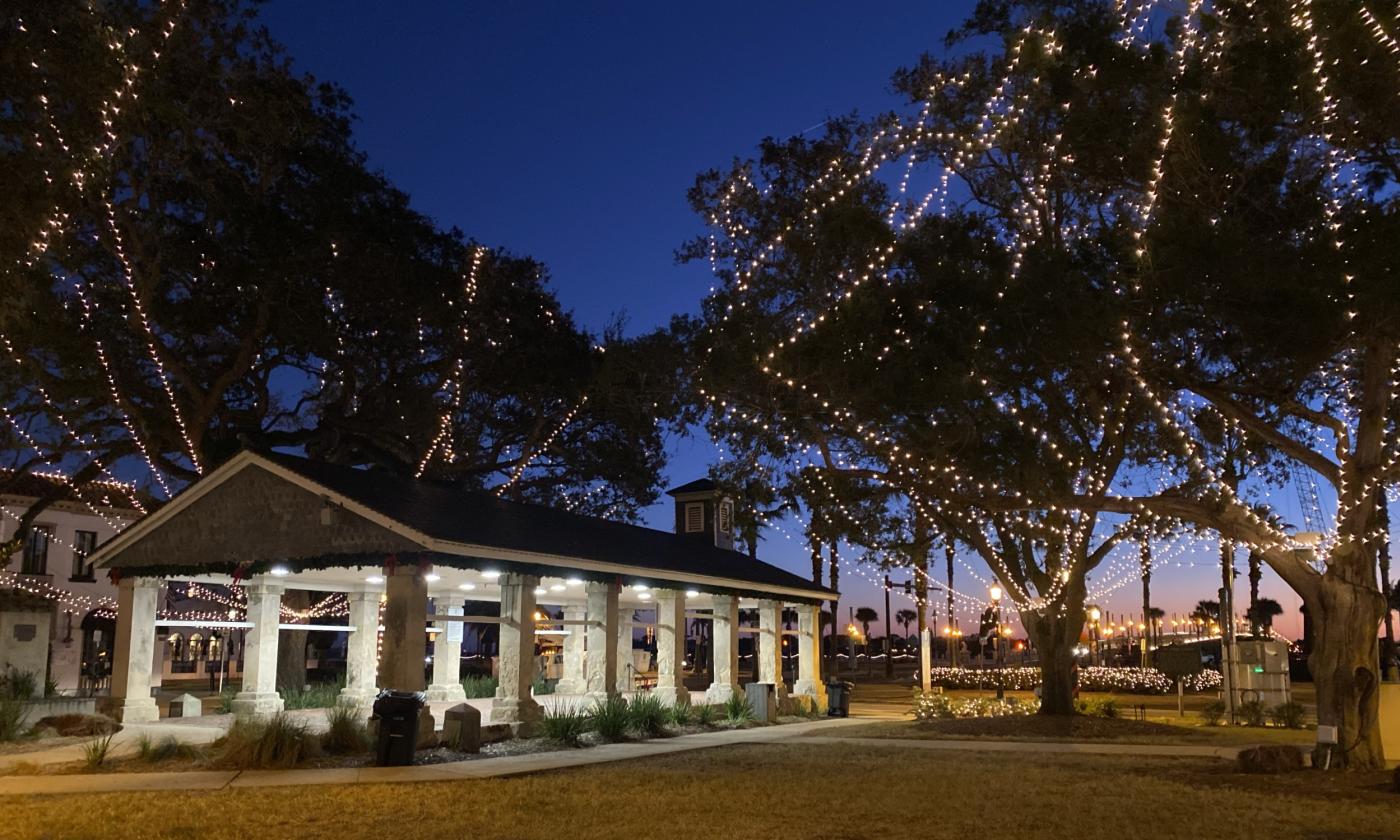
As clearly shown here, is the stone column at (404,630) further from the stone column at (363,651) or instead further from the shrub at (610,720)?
the stone column at (363,651)

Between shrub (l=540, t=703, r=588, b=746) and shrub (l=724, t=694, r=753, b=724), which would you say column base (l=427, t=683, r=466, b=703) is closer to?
shrub (l=724, t=694, r=753, b=724)

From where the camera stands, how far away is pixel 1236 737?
1973 centimetres

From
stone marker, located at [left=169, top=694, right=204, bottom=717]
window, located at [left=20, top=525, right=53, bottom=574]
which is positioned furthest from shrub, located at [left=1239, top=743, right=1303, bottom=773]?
window, located at [left=20, top=525, right=53, bottom=574]

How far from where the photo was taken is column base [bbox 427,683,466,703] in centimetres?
2500

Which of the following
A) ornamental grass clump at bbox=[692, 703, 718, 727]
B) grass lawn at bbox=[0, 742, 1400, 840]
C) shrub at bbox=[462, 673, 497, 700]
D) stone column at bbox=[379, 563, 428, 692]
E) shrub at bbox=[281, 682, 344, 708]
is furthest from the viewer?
shrub at bbox=[462, 673, 497, 700]

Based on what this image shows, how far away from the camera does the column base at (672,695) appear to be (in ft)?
74.6

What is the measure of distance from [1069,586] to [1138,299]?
8.88 m

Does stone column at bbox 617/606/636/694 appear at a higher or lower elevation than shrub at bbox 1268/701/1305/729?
higher

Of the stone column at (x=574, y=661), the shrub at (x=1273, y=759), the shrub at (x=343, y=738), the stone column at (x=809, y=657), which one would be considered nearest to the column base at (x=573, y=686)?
the stone column at (x=574, y=661)

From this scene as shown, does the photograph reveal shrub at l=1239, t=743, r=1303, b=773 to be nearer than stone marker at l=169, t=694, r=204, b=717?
Yes

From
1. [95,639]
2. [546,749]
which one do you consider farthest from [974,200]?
[95,639]

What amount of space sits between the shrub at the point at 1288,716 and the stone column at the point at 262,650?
782 inches

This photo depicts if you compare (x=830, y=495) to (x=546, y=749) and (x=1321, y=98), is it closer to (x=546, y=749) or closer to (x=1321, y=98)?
(x=546, y=749)

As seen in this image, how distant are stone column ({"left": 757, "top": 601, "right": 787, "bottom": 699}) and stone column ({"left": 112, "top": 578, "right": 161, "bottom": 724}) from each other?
13.6 metres
